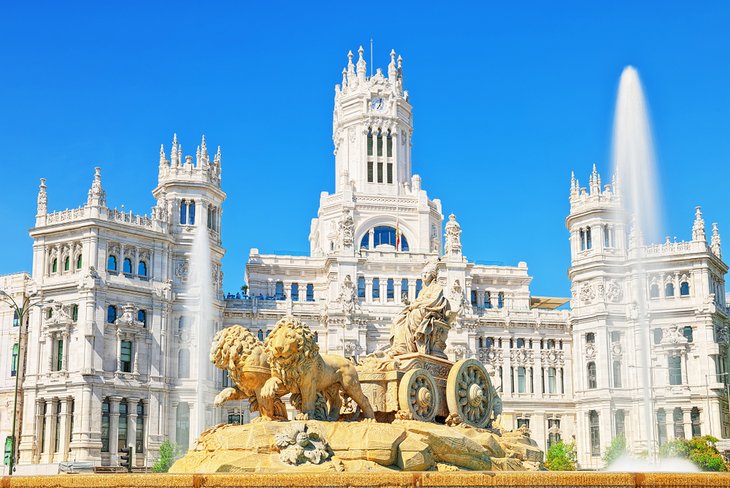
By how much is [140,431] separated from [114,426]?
2.55 metres

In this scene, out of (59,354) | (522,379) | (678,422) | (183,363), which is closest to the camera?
(59,354)

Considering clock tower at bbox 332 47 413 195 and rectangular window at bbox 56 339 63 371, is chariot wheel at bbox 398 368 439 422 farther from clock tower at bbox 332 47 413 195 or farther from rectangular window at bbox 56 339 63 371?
clock tower at bbox 332 47 413 195

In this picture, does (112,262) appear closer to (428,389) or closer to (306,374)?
(428,389)

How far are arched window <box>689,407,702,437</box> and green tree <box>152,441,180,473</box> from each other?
39791 mm

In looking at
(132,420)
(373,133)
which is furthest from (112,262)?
(373,133)

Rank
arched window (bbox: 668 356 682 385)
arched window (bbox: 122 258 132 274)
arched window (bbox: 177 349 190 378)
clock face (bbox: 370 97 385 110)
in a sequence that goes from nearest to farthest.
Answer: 1. arched window (bbox: 122 258 132 274)
2. arched window (bbox: 177 349 190 378)
3. arched window (bbox: 668 356 682 385)
4. clock face (bbox: 370 97 385 110)

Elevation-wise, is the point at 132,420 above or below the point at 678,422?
above

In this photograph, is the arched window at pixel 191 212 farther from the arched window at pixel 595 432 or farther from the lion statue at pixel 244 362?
the lion statue at pixel 244 362

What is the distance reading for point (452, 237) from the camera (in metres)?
86.0

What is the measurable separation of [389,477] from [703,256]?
69090mm

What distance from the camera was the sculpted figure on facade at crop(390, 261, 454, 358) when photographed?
25.7 meters

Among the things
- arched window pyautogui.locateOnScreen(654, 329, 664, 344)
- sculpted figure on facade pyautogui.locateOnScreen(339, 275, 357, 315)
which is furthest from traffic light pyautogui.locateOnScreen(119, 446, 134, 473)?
arched window pyautogui.locateOnScreen(654, 329, 664, 344)

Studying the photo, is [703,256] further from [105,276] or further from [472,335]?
[105,276]

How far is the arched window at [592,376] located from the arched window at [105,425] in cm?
3882
